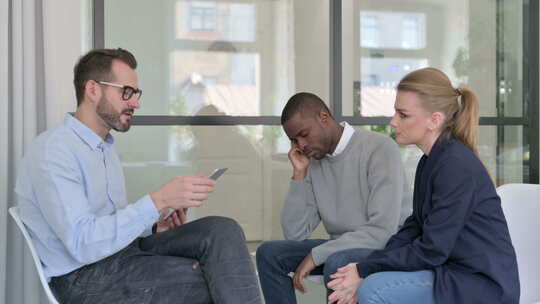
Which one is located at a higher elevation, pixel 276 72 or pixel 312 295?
pixel 276 72

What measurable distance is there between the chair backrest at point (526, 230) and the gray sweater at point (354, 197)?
1.40ft

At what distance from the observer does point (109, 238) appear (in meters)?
1.90

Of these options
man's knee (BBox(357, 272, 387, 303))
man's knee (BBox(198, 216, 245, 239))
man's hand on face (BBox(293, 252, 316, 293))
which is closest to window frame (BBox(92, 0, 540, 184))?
man's hand on face (BBox(293, 252, 316, 293))

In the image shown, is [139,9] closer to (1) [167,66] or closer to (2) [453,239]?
(1) [167,66]

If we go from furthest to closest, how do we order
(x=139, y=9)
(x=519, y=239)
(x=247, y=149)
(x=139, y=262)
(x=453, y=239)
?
(x=247, y=149)
(x=139, y=9)
(x=519, y=239)
(x=139, y=262)
(x=453, y=239)

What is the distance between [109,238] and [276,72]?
80.2 inches

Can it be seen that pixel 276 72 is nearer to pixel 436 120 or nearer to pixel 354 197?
pixel 354 197

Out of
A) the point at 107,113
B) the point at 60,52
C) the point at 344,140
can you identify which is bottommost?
the point at 344,140

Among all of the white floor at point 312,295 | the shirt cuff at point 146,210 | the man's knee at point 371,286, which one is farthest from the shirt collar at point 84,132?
the white floor at point 312,295

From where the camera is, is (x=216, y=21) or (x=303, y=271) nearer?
(x=303, y=271)

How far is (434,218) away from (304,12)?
84.3 inches

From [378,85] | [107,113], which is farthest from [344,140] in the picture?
[378,85]

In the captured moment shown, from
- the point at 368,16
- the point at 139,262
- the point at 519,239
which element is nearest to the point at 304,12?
the point at 368,16

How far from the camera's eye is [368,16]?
3.85m
